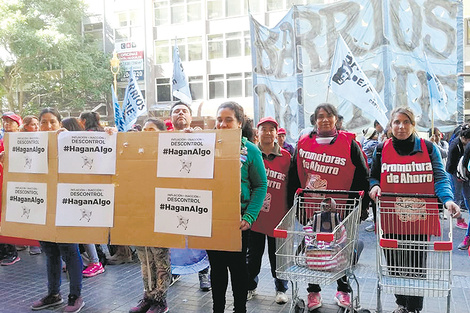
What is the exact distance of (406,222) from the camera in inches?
152

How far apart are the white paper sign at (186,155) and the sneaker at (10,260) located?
4046mm

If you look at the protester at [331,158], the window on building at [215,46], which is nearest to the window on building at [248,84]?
the window on building at [215,46]

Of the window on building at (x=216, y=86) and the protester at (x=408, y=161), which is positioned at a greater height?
the window on building at (x=216, y=86)

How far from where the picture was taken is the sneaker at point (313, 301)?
4465 millimetres

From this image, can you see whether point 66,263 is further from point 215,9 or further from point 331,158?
point 215,9

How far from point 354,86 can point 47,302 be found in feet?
18.2

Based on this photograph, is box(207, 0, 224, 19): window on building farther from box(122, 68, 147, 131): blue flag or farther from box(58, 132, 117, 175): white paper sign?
box(58, 132, 117, 175): white paper sign

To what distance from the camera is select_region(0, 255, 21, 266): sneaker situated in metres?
6.58

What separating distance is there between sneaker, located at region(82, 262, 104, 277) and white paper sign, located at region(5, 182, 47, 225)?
163 centimetres

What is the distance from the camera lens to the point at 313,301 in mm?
4480

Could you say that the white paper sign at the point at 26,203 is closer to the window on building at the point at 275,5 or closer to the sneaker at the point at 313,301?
the sneaker at the point at 313,301

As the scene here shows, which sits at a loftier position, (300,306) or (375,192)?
(375,192)

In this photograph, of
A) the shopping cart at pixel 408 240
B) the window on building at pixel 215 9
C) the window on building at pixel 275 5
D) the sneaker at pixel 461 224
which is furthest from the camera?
the window on building at pixel 215 9

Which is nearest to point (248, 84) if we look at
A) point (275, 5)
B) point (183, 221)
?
point (275, 5)
